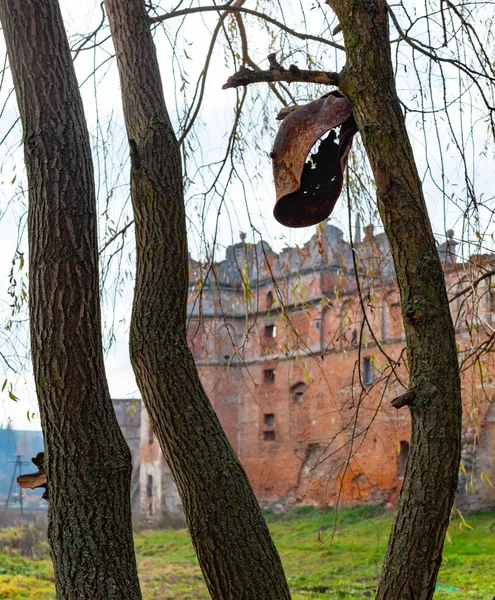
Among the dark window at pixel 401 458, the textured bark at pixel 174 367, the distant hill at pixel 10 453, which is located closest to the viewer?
the textured bark at pixel 174 367

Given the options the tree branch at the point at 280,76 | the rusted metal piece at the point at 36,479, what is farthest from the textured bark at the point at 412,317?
the rusted metal piece at the point at 36,479

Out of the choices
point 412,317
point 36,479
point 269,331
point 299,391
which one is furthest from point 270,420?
point 412,317

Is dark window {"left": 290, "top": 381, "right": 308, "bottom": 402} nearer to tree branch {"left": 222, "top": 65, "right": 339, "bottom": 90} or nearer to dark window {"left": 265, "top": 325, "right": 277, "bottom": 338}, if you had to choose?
dark window {"left": 265, "top": 325, "right": 277, "bottom": 338}

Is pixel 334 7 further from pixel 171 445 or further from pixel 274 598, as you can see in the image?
pixel 274 598

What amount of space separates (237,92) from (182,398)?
2.09 m

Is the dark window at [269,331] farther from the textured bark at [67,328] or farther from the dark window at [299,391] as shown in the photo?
the textured bark at [67,328]

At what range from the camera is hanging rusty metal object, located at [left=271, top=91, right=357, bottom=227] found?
1.94 metres

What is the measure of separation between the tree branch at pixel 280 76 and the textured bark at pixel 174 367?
0.44m

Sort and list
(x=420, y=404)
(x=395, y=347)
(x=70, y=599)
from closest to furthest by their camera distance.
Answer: (x=420, y=404) < (x=70, y=599) < (x=395, y=347)

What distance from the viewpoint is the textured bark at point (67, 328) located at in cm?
191

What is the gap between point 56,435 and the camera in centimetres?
197

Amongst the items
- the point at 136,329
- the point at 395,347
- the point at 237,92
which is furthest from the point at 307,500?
the point at 136,329

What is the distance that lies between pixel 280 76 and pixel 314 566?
1038 cm

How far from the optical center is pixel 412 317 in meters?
1.70
